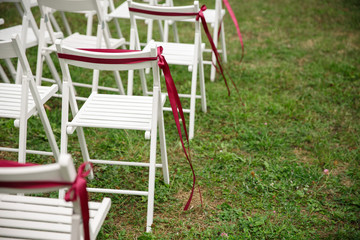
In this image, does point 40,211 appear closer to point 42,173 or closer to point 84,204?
point 84,204

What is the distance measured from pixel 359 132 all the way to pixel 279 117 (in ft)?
2.77

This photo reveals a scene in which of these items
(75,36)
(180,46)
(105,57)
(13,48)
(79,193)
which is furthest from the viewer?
(75,36)

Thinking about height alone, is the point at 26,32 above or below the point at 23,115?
above

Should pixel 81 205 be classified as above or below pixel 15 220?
above

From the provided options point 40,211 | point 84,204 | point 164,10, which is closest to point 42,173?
point 84,204

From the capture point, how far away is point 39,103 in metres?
2.58

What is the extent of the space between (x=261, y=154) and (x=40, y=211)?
2.24 metres

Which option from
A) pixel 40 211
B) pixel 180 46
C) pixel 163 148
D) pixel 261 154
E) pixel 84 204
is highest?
pixel 180 46

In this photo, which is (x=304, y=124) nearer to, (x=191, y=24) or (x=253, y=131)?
(x=253, y=131)

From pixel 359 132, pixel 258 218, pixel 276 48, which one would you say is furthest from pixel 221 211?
pixel 276 48

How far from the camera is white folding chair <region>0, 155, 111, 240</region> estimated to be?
1.20 m

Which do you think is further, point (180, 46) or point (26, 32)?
point (180, 46)

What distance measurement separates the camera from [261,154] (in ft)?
11.0

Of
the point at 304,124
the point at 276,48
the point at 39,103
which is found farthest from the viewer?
the point at 276,48
